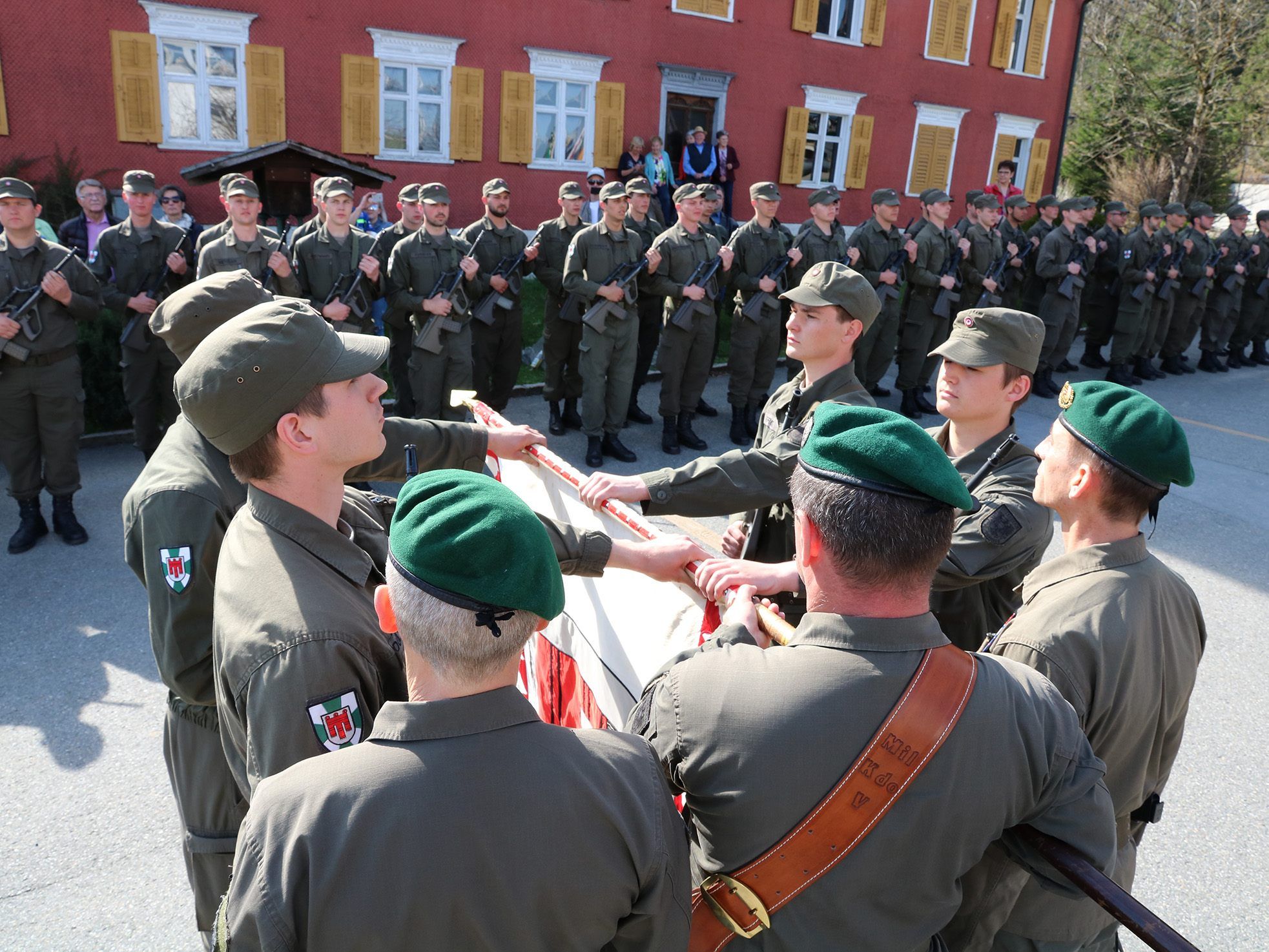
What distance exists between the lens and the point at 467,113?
17.5m

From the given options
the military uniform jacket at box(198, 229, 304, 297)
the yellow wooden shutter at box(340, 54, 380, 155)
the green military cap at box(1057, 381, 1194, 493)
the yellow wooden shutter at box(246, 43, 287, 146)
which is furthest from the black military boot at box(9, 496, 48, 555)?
the yellow wooden shutter at box(340, 54, 380, 155)

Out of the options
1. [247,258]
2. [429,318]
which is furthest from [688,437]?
[247,258]

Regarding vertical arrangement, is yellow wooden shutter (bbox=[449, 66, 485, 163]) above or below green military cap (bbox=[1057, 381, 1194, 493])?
above

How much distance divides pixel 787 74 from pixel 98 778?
822 inches

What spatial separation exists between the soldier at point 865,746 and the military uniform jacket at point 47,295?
6222mm

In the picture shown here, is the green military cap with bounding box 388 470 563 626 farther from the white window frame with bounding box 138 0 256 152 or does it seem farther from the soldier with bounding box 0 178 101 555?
the white window frame with bounding box 138 0 256 152

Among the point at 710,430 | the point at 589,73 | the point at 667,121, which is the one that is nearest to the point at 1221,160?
the point at 667,121

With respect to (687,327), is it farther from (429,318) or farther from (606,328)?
(429,318)

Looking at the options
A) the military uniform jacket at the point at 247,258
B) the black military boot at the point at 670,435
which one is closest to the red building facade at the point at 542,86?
the military uniform jacket at the point at 247,258

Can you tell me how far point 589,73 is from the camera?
18734mm

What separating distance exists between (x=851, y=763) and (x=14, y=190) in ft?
22.9

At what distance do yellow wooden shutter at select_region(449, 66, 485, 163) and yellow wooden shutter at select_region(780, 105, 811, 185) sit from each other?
7.39 metres

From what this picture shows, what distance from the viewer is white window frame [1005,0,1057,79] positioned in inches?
987

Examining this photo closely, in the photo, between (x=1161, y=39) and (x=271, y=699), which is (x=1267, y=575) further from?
(x=1161, y=39)
